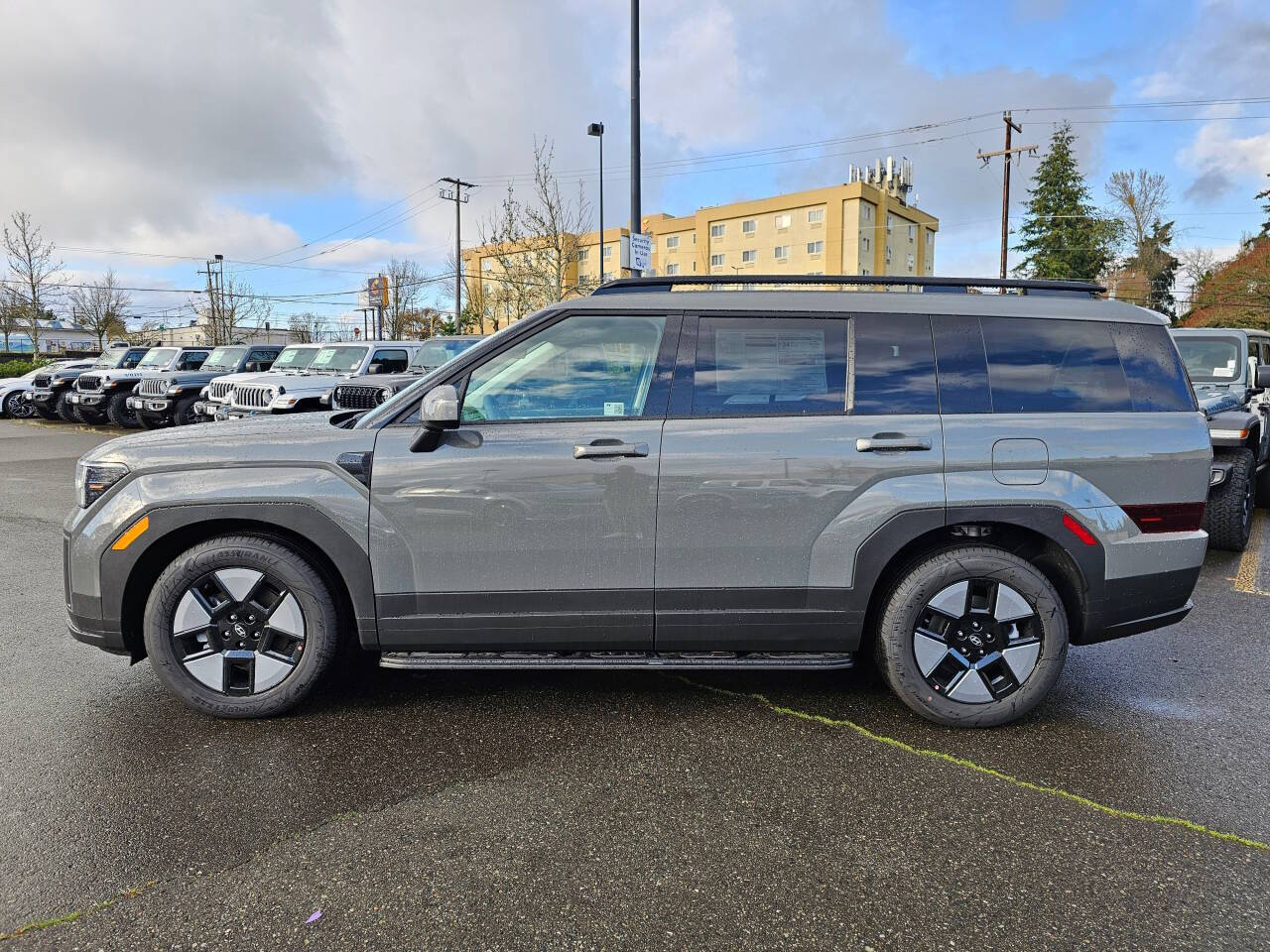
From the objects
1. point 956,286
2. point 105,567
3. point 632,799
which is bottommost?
point 632,799

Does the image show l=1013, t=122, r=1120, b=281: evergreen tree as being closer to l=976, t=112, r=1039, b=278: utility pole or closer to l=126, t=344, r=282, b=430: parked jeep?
l=976, t=112, r=1039, b=278: utility pole

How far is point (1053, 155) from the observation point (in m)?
52.9

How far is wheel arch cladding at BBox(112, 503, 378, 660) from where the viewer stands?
3336 mm

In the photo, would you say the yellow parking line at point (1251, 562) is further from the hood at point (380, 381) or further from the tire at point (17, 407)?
the tire at point (17, 407)

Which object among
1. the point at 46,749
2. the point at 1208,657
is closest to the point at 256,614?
the point at 46,749

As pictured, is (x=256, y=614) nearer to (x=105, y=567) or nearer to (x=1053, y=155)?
(x=105, y=567)

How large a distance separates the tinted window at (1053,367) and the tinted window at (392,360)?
1294cm

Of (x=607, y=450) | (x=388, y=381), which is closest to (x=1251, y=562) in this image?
(x=607, y=450)

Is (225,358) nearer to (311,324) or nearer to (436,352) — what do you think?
(436,352)

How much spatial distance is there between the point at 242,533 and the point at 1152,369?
384 centimetres

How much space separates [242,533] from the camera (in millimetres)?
3436

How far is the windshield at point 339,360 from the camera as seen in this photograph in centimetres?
1513

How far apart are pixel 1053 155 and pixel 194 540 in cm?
6062

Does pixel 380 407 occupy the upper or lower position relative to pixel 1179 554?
upper
